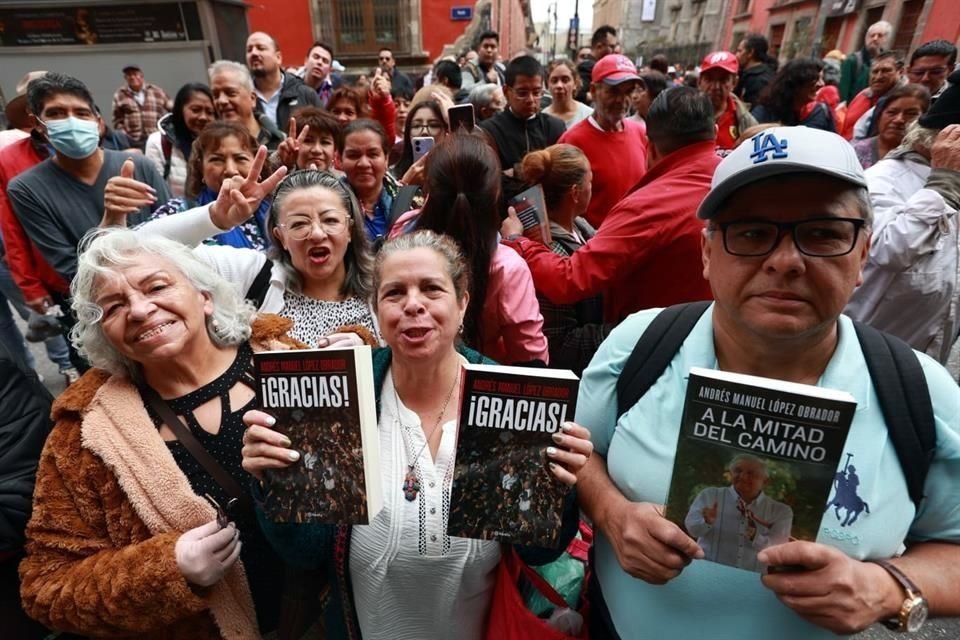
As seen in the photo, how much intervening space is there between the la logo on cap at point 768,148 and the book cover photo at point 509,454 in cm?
58

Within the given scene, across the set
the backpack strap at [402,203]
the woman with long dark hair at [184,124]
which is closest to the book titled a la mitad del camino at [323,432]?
the backpack strap at [402,203]

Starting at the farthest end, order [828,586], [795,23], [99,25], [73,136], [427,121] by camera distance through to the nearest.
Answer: [795,23]
[99,25]
[427,121]
[73,136]
[828,586]

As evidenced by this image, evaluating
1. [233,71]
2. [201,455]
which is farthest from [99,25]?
[201,455]

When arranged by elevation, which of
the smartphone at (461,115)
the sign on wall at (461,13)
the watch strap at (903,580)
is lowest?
the watch strap at (903,580)

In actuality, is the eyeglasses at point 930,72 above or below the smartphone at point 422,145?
above

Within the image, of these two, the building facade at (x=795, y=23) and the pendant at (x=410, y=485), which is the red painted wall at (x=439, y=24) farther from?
the pendant at (x=410, y=485)

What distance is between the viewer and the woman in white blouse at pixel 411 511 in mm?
1352

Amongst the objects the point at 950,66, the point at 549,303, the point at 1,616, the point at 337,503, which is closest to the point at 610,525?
the point at 337,503

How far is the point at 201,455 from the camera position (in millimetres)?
1510

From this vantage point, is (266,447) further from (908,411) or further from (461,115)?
(461,115)

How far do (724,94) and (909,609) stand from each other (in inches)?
182

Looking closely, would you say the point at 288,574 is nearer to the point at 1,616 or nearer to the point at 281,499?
the point at 281,499

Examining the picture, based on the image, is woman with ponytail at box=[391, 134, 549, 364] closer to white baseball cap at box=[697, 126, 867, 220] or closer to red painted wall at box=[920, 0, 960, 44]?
white baseball cap at box=[697, 126, 867, 220]

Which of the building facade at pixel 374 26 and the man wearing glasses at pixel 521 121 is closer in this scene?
the man wearing glasses at pixel 521 121
